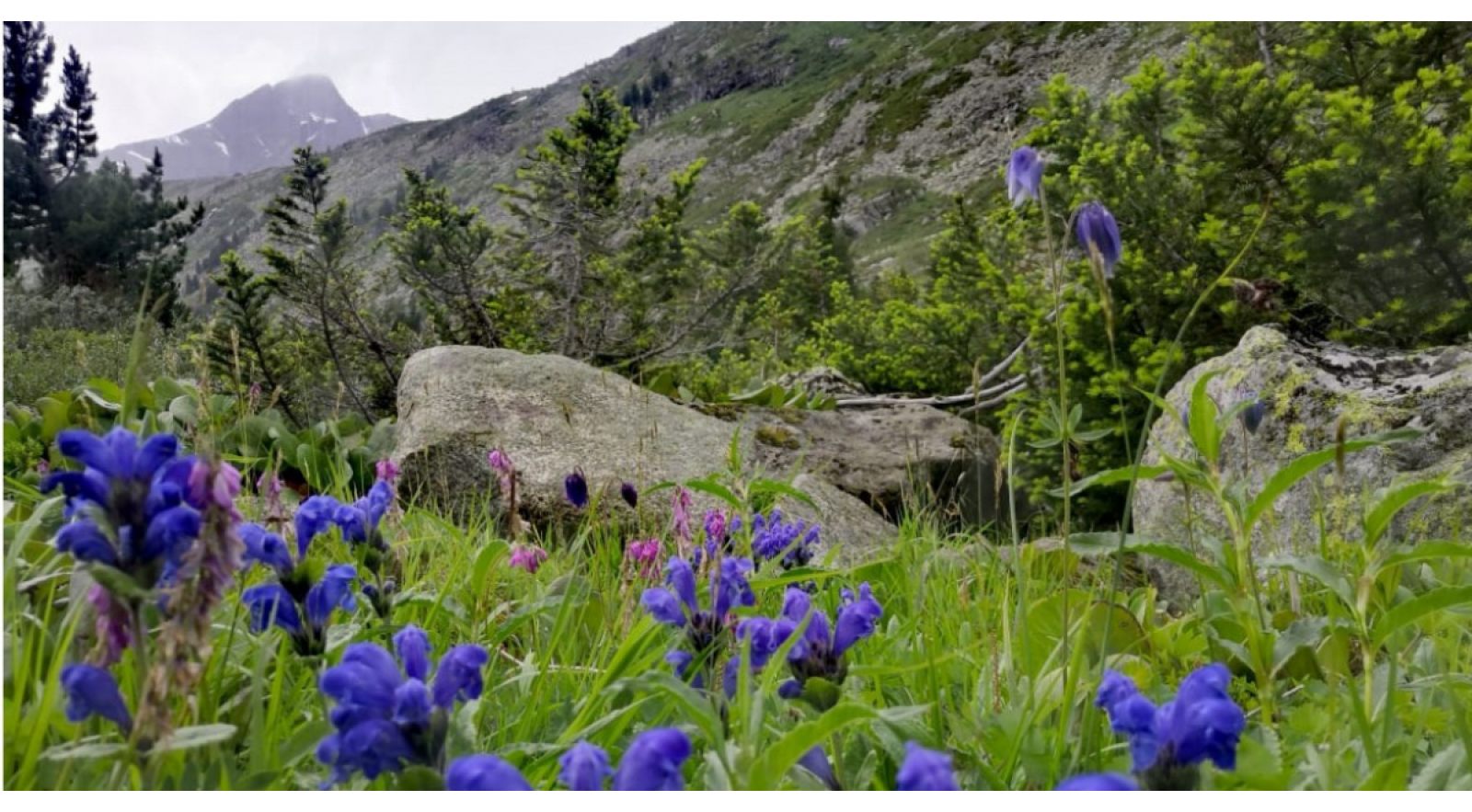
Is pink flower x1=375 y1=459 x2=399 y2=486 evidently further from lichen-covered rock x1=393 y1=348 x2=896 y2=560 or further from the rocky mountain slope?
the rocky mountain slope

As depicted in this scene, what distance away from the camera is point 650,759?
30.5 inches

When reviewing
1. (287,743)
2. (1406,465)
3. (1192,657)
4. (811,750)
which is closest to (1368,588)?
(1192,657)

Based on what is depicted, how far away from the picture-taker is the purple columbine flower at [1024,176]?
4.56 ft

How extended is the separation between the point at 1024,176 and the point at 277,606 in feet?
4.06

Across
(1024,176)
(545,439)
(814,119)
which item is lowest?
(545,439)

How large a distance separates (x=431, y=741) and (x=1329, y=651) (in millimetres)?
1412

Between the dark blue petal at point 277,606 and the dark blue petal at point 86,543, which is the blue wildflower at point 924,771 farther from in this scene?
the dark blue petal at point 277,606

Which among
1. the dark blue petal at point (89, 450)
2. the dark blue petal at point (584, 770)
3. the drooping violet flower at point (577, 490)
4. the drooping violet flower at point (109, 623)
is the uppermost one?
the dark blue petal at point (89, 450)

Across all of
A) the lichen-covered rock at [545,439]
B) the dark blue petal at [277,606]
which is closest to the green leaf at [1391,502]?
the dark blue petal at [277,606]

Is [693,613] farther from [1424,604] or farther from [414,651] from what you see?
[1424,604]

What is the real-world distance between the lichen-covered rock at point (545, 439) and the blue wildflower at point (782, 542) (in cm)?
110

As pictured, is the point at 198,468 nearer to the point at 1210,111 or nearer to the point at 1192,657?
the point at 1192,657

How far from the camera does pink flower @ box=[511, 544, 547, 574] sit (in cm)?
223

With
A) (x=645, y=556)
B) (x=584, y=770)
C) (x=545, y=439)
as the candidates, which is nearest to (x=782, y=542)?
(x=645, y=556)
